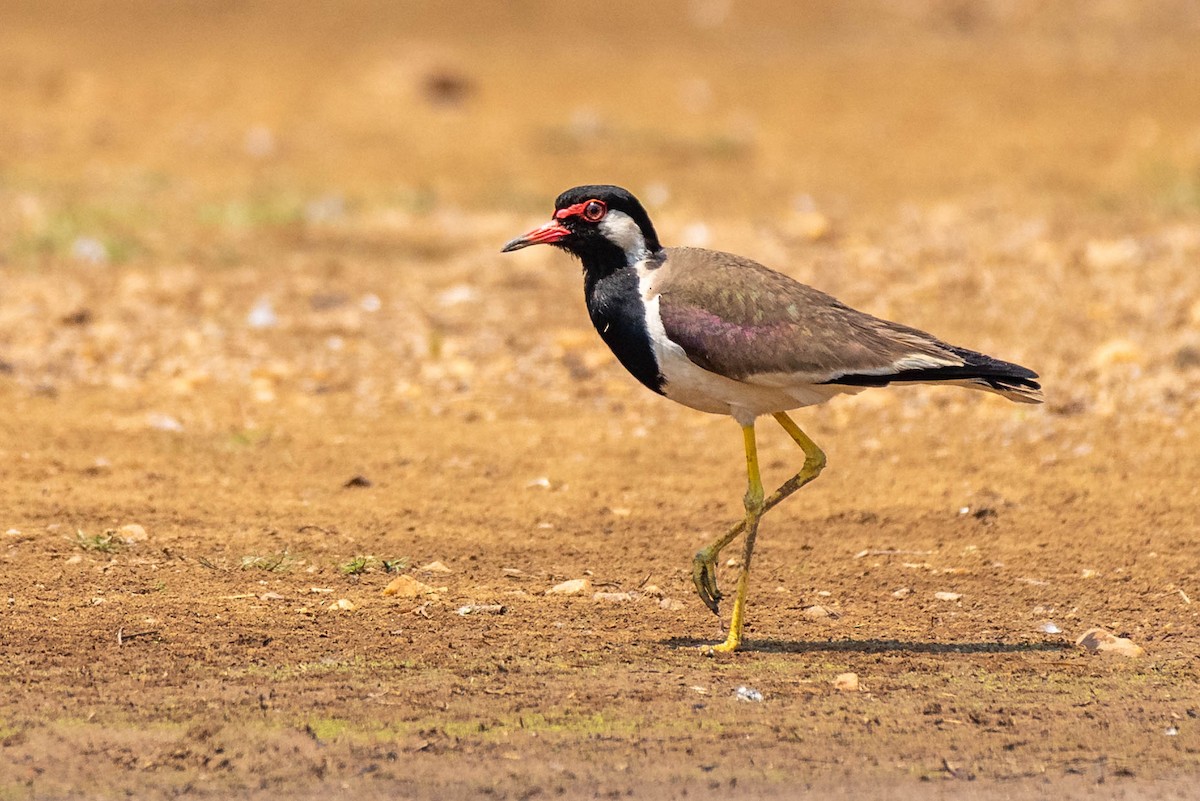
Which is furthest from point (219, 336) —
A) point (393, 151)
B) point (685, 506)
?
point (393, 151)

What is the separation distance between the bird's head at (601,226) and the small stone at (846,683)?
5.09 feet

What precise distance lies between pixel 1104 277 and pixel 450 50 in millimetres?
13165

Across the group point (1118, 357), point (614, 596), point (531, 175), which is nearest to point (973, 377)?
point (614, 596)

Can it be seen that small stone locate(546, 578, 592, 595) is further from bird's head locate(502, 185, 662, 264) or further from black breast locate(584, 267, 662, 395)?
bird's head locate(502, 185, 662, 264)

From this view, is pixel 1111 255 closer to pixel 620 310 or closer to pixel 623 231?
pixel 623 231

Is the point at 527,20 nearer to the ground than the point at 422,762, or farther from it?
farther from it

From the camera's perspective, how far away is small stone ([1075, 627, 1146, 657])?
17.8 ft

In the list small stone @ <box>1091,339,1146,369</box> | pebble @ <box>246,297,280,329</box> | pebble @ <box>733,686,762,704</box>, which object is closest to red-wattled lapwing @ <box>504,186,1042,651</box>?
pebble @ <box>733,686,762,704</box>

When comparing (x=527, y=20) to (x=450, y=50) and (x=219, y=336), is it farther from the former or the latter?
(x=219, y=336)

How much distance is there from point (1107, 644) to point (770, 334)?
1.47m

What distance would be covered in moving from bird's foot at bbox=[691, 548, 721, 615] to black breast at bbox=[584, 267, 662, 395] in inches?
22.1

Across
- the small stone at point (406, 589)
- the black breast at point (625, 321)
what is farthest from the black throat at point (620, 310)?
the small stone at point (406, 589)

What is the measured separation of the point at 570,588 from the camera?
6012mm

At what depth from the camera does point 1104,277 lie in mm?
10180
